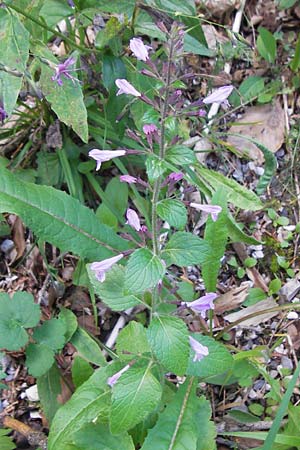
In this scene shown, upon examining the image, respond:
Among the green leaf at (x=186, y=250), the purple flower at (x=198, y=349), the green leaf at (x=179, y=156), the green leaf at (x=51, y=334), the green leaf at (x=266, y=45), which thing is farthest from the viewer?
the green leaf at (x=266, y=45)

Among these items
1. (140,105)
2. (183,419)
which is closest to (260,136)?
(140,105)

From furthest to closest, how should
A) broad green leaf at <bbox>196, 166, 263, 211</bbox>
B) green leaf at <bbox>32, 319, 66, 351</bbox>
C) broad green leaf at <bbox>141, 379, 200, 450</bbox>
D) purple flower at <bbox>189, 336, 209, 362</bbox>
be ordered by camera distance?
broad green leaf at <bbox>196, 166, 263, 211</bbox>, green leaf at <bbox>32, 319, 66, 351</bbox>, broad green leaf at <bbox>141, 379, 200, 450</bbox>, purple flower at <bbox>189, 336, 209, 362</bbox>

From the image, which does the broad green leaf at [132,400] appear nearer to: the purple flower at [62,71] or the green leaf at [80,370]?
the green leaf at [80,370]

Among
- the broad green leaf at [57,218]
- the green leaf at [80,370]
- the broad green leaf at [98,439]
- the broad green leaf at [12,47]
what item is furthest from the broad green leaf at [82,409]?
the broad green leaf at [12,47]

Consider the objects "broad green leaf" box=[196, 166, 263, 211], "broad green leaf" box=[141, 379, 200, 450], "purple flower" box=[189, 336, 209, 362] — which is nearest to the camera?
"purple flower" box=[189, 336, 209, 362]

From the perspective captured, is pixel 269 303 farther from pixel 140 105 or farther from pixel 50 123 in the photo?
pixel 50 123

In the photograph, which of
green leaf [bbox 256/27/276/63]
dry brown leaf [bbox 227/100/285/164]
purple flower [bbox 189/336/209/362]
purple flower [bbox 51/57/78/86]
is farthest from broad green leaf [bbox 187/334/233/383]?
green leaf [bbox 256/27/276/63]

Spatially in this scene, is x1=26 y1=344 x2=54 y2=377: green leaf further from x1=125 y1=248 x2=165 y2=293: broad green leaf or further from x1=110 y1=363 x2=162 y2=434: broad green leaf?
x1=125 y1=248 x2=165 y2=293: broad green leaf
